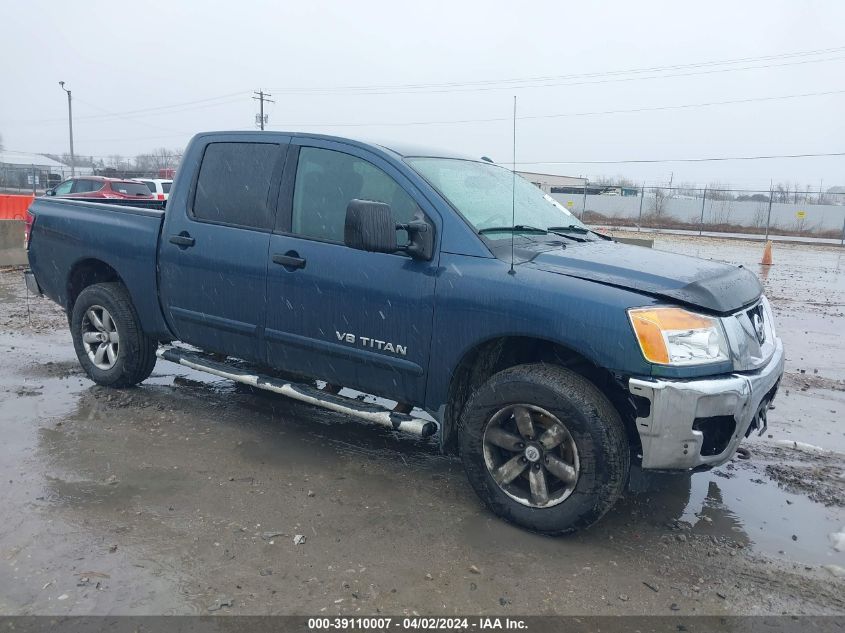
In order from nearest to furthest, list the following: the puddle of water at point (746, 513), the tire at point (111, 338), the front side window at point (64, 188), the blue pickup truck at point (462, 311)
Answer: the blue pickup truck at point (462, 311), the puddle of water at point (746, 513), the tire at point (111, 338), the front side window at point (64, 188)

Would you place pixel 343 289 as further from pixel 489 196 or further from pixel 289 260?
pixel 489 196

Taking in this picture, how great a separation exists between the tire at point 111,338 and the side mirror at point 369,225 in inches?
97.4

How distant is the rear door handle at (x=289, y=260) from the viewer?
4.11m

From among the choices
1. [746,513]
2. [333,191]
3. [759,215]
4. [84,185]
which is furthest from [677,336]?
[759,215]

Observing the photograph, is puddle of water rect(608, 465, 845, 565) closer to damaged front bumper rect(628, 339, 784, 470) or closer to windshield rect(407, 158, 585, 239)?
damaged front bumper rect(628, 339, 784, 470)

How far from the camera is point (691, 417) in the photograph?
3055mm

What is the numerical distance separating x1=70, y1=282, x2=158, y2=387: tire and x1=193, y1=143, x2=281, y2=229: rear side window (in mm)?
1072

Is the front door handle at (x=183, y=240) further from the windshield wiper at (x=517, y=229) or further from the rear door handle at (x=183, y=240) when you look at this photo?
the windshield wiper at (x=517, y=229)

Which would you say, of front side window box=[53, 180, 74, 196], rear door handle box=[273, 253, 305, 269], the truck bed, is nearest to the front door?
rear door handle box=[273, 253, 305, 269]

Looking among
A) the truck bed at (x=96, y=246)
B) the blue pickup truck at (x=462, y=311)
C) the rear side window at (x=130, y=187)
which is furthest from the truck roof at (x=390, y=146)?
the rear side window at (x=130, y=187)

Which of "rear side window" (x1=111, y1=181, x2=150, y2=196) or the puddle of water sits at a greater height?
"rear side window" (x1=111, y1=181, x2=150, y2=196)

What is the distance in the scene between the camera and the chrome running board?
12.6 feet

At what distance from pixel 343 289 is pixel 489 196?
3.45 feet

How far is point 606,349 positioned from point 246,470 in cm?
224
